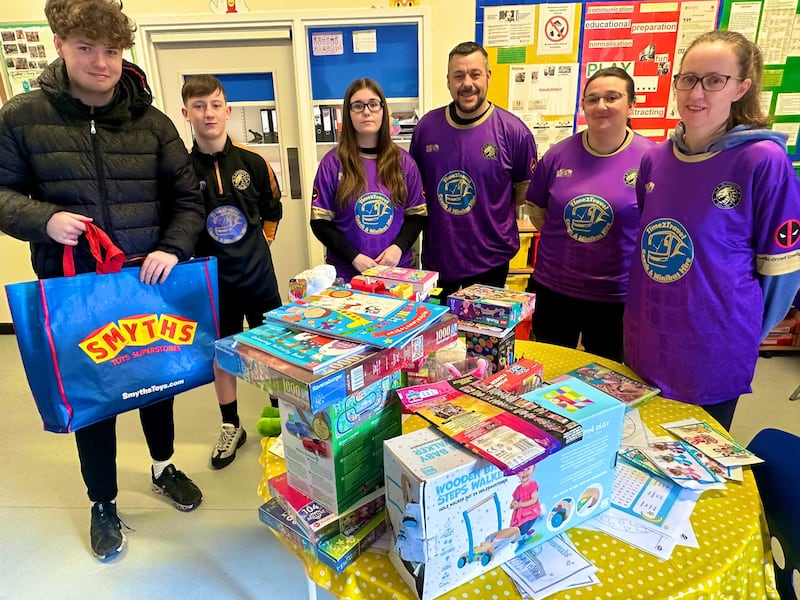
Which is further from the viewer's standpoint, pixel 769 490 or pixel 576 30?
pixel 576 30

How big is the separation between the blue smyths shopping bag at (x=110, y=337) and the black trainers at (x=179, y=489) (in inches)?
26.9

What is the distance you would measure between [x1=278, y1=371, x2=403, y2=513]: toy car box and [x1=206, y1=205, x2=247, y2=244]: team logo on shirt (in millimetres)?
1179

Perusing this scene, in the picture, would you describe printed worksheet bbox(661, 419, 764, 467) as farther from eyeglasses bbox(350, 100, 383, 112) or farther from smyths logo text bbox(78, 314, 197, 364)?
eyeglasses bbox(350, 100, 383, 112)

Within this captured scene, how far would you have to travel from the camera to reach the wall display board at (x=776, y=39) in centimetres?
295

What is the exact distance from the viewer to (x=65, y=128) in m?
1.35

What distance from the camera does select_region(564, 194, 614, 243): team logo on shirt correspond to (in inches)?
68.6

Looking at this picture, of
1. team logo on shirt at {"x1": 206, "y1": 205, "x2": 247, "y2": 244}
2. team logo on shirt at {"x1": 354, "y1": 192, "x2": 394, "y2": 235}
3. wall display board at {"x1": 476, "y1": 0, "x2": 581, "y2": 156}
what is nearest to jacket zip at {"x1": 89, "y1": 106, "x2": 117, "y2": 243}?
team logo on shirt at {"x1": 206, "y1": 205, "x2": 247, "y2": 244}

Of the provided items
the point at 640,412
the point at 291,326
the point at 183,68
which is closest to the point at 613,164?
the point at 640,412

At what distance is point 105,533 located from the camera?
68.3 inches

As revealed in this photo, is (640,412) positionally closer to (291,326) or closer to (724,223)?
(724,223)

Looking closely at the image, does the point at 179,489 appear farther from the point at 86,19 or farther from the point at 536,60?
the point at 536,60

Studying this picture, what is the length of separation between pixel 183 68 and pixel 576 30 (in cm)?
252

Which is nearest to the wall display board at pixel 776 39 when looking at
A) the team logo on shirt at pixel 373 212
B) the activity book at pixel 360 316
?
the team logo on shirt at pixel 373 212

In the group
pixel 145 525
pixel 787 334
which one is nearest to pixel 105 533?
pixel 145 525
